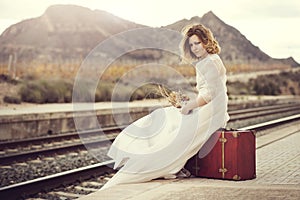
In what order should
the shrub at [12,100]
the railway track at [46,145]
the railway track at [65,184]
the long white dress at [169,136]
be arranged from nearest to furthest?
the long white dress at [169,136]
the railway track at [65,184]
the railway track at [46,145]
the shrub at [12,100]

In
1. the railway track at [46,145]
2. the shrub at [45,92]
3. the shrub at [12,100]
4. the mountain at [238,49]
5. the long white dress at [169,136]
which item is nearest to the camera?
the long white dress at [169,136]

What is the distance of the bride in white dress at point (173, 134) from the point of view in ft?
23.1

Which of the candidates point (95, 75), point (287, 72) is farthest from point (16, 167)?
point (287, 72)

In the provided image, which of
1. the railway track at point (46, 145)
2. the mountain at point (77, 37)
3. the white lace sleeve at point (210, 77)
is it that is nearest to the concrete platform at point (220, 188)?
the white lace sleeve at point (210, 77)

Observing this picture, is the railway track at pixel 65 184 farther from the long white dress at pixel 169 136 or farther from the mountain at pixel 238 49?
the mountain at pixel 238 49

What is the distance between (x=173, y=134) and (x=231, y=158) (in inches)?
29.3

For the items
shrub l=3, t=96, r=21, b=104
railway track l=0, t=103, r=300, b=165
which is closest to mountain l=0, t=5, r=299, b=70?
shrub l=3, t=96, r=21, b=104

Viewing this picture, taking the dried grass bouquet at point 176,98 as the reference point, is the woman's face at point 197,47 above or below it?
above

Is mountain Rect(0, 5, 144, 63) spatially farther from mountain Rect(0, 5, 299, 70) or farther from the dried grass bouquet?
the dried grass bouquet

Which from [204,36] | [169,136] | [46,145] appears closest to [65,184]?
[169,136]

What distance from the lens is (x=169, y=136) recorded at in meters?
7.11

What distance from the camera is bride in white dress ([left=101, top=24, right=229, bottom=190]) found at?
23.1 ft

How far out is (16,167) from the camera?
961 centimetres

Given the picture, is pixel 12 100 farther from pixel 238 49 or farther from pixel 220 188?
pixel 238 49
